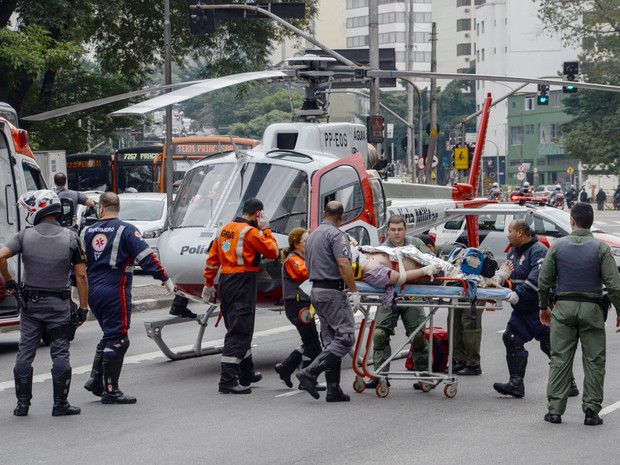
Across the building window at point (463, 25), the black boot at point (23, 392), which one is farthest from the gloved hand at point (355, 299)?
the building window at point (463, 25)

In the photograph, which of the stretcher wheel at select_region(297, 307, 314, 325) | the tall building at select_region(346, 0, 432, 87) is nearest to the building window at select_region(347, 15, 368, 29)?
the tall building at select_region(346, 0, 432, 87)

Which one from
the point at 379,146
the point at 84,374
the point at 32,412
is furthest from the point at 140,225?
the point at 32,412

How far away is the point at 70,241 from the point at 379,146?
805 inches

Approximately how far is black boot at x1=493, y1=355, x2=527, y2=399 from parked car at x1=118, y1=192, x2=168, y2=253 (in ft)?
51.6

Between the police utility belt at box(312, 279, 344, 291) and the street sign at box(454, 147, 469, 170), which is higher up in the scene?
the street sign at box(454, 147, 469, 170)

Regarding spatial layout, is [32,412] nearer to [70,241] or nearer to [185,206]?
[70,241]

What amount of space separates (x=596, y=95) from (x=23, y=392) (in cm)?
6140

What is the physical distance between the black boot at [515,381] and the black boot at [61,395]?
3761 millimetres

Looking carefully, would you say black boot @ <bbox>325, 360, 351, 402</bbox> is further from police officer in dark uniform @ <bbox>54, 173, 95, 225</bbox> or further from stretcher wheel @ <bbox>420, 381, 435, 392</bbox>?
police officer in dark uniform @ <bbox>54, 173, 95, 225</bbox>

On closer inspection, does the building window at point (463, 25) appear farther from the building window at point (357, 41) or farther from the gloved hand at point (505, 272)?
the gloved hand at point (505, 272)

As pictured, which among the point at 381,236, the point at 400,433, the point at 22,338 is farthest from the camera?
the point at 381,236

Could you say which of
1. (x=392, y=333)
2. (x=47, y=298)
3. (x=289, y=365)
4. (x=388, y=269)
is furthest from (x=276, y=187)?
(x=47, y=298)

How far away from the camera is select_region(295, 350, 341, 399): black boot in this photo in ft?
36.1

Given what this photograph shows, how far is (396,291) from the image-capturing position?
1105 centimetres
